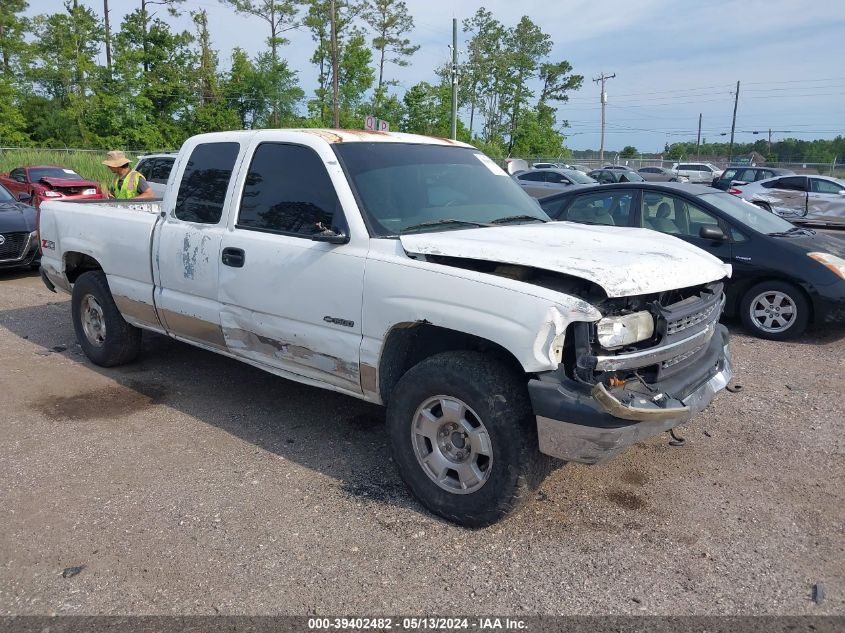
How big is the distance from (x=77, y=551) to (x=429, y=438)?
1787 mm

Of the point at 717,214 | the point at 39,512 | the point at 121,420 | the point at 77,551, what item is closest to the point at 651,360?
the point at 77,551

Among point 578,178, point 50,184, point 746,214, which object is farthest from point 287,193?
point 578,178

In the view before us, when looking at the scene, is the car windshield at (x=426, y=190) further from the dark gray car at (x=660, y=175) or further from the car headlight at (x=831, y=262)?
the dark gray car at (x=660, y=175)

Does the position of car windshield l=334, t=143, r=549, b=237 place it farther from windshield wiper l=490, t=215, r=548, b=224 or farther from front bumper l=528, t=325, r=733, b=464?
front bumper l=528, t=325, r=733, b=464

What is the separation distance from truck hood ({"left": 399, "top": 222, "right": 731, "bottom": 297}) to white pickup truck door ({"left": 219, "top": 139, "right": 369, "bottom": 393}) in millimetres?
512

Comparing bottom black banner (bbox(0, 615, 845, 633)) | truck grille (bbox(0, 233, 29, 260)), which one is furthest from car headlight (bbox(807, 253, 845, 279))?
truck grille (bbox(0, 233, 29, 260))

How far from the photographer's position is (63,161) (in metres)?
28.0

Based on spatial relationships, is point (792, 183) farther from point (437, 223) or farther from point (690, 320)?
point (437, 223)

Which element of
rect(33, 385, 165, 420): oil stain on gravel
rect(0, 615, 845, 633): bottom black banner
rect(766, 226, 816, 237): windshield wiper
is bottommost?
rect(0, 615, 845, 633): bottom black banner

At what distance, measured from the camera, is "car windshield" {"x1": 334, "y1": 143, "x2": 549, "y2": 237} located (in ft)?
12.9

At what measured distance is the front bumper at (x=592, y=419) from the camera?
296cm

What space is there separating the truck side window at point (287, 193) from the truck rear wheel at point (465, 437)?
118cm

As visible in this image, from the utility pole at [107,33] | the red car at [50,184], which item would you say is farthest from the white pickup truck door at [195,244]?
the utility pole at [107,33]

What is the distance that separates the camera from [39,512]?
3607 mm
